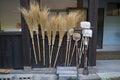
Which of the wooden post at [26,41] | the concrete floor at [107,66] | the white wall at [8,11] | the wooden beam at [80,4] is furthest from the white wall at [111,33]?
the wooden post at [26,41]

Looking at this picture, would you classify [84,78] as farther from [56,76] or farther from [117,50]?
[117,50]

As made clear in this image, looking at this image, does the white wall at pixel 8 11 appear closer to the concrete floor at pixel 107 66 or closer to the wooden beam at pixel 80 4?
the wooden beam at pixel 80 4

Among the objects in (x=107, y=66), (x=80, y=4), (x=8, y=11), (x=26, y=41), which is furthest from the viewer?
(x=80, y=4)

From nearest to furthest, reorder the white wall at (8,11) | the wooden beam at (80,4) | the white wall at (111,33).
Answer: the white wall at (8,11) < the wooden beam at (80,4) < the white wall at (111,33)

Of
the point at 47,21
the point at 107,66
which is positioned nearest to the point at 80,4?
the point at 107,66

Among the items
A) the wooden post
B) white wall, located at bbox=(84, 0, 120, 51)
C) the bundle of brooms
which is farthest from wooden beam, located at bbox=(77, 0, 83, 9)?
the wooden post

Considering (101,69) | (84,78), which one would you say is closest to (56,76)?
(84,78)

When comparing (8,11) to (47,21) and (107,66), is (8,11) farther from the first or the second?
(107,66)

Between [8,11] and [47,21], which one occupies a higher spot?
[8,11]

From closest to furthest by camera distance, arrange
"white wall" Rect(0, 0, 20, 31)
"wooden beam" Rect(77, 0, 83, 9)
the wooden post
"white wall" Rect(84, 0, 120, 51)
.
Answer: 1. the wooden post
2. "white wall" Rect(0, 0, 20, 31)
3. "wooden beam" Rect(77, 0, 83, 9)
4. "white wall" Rect(84, 0, 120, 51)

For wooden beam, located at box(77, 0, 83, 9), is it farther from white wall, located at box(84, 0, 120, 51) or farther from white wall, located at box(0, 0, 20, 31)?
white wall, located at box(0, 0, 20, 31)

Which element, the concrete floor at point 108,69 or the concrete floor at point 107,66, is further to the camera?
the concrete floor at point 107,66

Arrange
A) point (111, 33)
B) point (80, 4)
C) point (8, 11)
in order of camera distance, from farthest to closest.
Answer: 1. point (111, 33)
2. point (80, 4)
3. point (8, 11)

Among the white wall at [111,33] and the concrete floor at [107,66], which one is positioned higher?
the white wall at [111,33]
